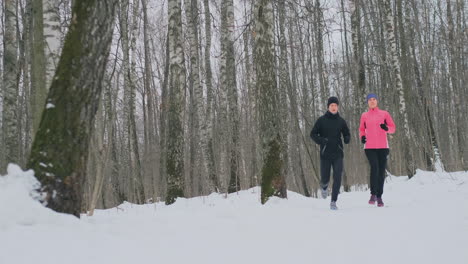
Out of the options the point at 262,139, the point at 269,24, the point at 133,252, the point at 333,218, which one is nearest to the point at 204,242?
the point at 133,252

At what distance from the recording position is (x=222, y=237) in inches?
141

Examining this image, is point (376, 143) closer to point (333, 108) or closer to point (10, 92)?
point (333, 108)

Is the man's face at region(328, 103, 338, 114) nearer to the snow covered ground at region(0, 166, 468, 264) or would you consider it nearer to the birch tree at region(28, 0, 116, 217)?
the snow covered ground at region(0, 166, 468, 264)

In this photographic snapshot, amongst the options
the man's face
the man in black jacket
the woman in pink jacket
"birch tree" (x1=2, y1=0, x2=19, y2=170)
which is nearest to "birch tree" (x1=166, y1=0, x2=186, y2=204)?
the man in black jacket

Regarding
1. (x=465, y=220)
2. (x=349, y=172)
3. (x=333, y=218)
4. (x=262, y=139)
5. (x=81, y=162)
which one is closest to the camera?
(x=81, y=162)

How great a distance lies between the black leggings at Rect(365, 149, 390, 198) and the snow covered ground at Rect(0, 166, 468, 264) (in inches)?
60.6

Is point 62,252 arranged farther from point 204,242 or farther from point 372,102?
point 372,102

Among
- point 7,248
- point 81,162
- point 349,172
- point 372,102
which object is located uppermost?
point 372,102

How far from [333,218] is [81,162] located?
10.5 feet

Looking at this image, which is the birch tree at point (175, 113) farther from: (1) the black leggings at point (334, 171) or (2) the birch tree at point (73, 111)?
(2) the birch tree at point (73, 111)

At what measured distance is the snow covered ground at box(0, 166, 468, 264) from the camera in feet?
8.00

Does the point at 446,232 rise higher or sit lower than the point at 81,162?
lower

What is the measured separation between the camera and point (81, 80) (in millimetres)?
3246

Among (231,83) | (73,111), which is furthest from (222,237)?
(231,83)
